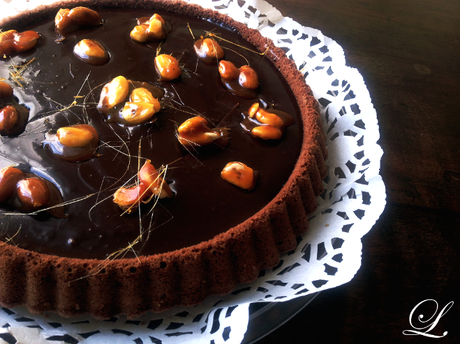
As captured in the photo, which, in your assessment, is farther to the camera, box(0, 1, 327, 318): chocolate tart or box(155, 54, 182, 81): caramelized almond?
box(155, 54, 182, 81): caramelized almond

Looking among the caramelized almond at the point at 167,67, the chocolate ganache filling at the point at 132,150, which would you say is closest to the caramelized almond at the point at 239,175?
the chocolate ganache filling at the point at 132,150

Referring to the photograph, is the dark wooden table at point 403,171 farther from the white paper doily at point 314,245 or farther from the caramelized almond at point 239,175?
the caramelized almond at point 239,175

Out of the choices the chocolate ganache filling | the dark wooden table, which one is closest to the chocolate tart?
the chocolate ganache filling

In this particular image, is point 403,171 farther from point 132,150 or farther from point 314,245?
point 132,150

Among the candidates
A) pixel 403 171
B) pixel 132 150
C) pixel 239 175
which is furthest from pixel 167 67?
pixel 403 171

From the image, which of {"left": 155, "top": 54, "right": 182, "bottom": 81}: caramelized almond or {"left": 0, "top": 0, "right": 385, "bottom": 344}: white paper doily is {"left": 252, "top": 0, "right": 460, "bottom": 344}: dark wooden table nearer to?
{"left": 0, "top": 0, "right": 385, "bottom": 344}: white paper doily
